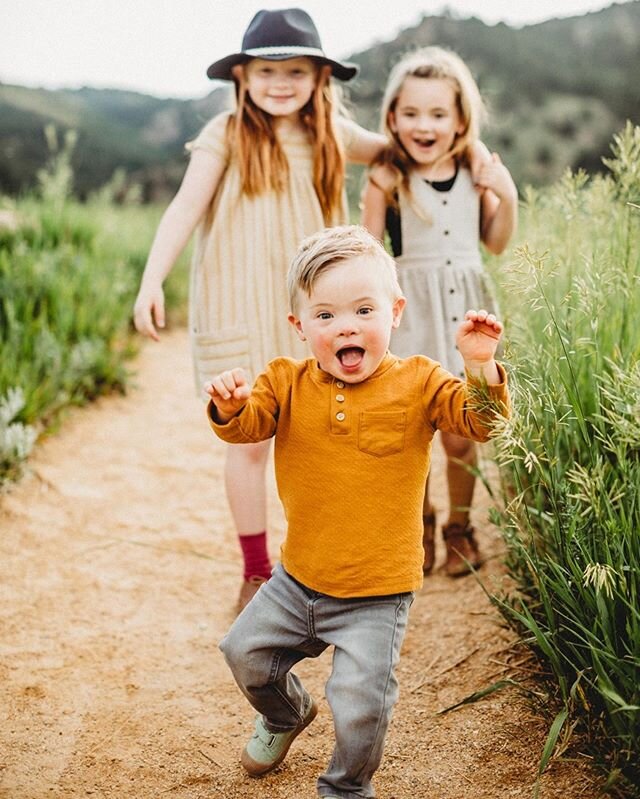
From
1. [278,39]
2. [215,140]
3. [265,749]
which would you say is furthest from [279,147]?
[265,749]

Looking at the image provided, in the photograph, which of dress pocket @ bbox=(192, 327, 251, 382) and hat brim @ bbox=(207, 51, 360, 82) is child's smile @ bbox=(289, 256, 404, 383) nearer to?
dress pocket @ bbox=(192, 327, 251, 382)

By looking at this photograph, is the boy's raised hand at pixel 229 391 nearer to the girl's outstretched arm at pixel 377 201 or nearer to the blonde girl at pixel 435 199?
the blonde girl at pixel 435 199

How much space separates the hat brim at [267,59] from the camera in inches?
102

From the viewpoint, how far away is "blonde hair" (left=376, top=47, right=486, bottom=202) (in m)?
2.79

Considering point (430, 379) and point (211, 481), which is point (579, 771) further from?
point (211, 481)

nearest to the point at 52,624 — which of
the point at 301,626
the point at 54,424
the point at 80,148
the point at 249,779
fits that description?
the point at 249,779

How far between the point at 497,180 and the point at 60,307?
9.09 feet

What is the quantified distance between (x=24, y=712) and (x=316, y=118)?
199 cm

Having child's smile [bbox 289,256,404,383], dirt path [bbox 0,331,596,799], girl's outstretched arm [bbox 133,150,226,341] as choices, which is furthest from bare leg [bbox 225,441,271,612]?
child's smile [bbox 289,256,404,383]

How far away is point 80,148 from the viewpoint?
Answer: 11.5 metres

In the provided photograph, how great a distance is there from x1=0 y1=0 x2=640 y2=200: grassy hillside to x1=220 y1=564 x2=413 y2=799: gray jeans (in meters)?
9.69

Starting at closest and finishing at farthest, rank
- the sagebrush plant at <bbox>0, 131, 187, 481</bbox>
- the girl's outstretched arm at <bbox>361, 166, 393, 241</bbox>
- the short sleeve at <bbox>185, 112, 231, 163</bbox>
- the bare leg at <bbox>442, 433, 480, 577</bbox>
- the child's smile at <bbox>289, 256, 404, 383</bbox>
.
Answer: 1. the child's smile at <bbox>289, 256, 404, 383</bbox>
2. the short sleeve at <bbox>185, 112, 231, 163</bbox>
3. the girl's outstretched arm at <bbox>361, 166, 393, 241</bbox>
4. the bare leg at <bbox>442, 433, 480, 577</bbox>
5. the sagebrush plant at <bbox>0, 131, 187, 481</bbox>

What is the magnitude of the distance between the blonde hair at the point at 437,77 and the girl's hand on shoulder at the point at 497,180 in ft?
0.34

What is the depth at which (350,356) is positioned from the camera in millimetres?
1746
